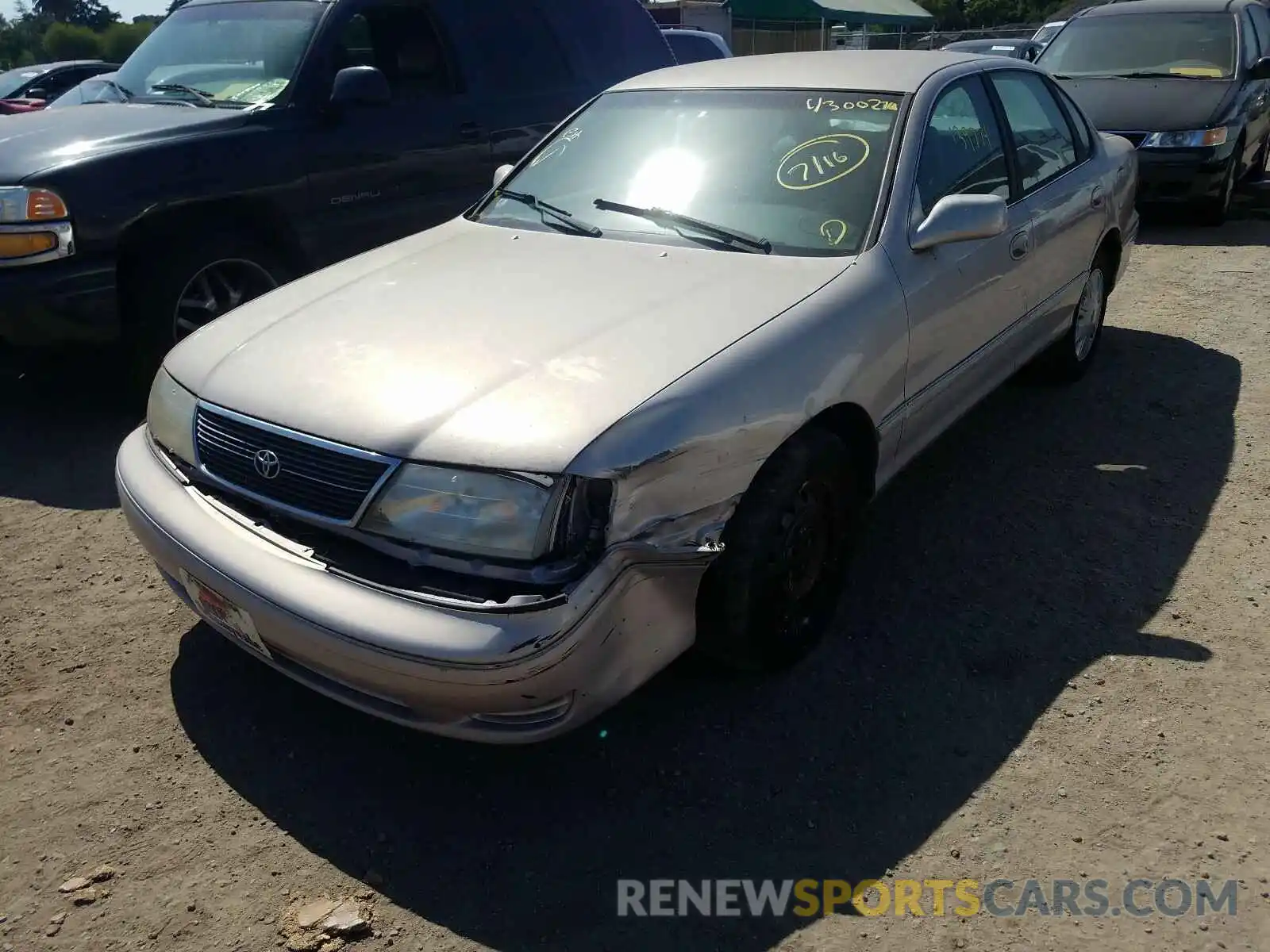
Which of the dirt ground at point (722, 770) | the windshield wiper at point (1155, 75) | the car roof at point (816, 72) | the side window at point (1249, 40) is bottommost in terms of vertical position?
the dirt ground at point (722, 770)

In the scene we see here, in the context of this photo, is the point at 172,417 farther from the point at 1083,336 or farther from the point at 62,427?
the point at 1083,336

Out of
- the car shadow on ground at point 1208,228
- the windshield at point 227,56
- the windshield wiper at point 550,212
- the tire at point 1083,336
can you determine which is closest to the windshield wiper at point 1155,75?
the car shadow on ground at point 1208,228

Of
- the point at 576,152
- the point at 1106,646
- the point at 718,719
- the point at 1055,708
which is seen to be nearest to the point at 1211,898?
the point at 1055,708

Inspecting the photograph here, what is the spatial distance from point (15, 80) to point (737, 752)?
16.9 m

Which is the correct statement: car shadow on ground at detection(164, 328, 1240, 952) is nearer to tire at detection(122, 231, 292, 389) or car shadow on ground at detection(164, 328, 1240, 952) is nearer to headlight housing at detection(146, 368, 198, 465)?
headlight housing at detection(146, 368, 198, 465)

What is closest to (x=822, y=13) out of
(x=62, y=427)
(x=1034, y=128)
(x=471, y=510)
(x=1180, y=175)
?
(x=1180, y=175)

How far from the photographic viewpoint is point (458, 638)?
2.19 metres

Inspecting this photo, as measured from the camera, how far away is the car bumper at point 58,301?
4312mm

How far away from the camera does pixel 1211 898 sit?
2277mm

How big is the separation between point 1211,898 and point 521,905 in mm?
1509

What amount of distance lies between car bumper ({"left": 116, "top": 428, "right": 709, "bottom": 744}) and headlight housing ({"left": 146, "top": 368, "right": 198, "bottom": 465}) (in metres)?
0.29

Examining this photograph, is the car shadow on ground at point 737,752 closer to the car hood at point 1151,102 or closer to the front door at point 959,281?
the front door at point 959,281

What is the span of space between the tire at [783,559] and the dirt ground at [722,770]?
0.19m

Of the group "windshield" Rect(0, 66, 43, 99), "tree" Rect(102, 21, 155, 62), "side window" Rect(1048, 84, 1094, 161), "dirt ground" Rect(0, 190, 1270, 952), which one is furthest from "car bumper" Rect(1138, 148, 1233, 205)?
"tree" Rect(102, 21, 155, 62)
